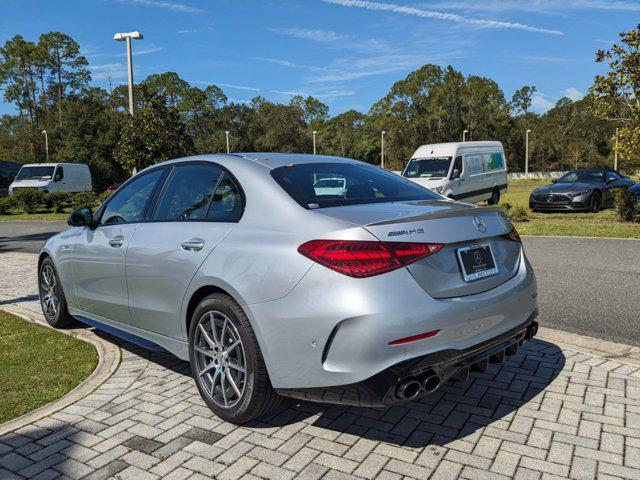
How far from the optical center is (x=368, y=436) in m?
3.17

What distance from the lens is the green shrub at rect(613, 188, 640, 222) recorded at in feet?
46.2

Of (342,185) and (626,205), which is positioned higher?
(342,185)

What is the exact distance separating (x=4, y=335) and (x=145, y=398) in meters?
2.57

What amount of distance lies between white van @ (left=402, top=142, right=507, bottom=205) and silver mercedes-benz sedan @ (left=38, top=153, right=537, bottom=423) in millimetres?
13148

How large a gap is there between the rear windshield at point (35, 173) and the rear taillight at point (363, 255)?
95.8ft

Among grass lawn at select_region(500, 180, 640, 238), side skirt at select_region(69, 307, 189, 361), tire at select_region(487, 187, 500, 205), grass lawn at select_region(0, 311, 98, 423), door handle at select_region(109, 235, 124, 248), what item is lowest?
grass lawn at select_region(0, 311, 98, 423)

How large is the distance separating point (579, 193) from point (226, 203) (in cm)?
1553

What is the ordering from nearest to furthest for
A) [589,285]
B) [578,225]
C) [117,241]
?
[117,241], [589,285], [578,225]

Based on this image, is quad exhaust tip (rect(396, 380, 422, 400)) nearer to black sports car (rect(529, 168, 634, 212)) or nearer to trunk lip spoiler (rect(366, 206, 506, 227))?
trunk lip spoiler (rect(366, 206, 506, 227))

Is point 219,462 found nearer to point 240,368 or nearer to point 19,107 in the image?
point 240,368

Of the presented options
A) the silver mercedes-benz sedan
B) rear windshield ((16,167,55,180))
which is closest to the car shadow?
the silver mercedes-benz sedan

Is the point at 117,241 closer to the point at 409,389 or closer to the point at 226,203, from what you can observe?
the point at 226,203

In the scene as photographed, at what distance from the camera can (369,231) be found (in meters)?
2.81

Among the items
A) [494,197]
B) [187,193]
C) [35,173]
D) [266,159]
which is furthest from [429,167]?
[35,173]
